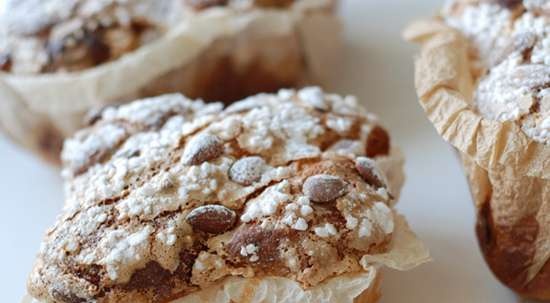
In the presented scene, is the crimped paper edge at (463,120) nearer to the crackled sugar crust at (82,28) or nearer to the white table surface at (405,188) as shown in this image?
the white table surface at (405,188)

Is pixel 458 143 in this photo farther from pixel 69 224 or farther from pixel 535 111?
pixel 69 224

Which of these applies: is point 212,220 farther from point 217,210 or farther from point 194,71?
point 194,71

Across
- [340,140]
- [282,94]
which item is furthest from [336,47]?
[340,140]

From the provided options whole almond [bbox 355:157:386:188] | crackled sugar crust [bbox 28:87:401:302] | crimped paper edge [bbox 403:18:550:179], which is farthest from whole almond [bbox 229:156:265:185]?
crimped paper edge [bbox 403:18:550:179]

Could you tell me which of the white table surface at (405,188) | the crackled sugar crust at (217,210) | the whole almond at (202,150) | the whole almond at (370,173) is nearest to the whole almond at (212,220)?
the crackled sugar crust at (217,210)

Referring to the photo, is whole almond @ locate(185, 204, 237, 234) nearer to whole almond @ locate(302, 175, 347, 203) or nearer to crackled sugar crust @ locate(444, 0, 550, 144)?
whole almond @ locate(302, 175, 347, 203)

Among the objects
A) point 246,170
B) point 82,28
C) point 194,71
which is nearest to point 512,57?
point 246,170
